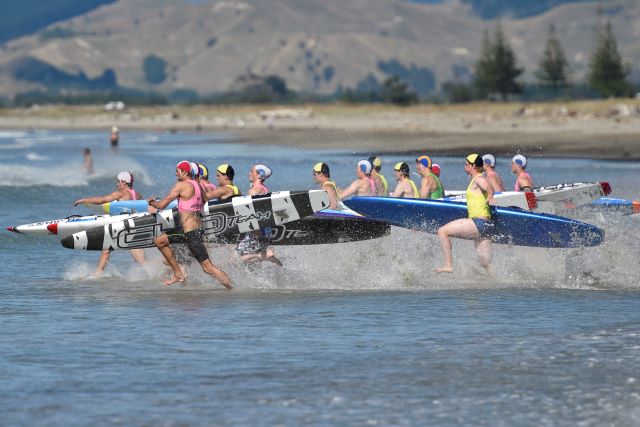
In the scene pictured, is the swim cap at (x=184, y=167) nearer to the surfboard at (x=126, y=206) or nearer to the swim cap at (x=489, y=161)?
the surfboard at (x=126, y=206)

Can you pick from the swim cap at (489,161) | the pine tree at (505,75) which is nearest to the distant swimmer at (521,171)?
the swim cap at (489,161)

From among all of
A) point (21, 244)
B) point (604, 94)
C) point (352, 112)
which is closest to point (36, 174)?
point (21, 244)

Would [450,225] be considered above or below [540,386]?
above

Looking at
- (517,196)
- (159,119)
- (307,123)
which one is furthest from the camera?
(159,119)

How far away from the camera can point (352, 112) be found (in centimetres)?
9994

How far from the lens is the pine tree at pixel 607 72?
3821 inches

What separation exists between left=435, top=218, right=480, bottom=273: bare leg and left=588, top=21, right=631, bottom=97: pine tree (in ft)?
270

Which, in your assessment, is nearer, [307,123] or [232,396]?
[232,396]

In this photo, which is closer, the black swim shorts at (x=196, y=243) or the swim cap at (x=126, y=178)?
the black swim shorts at (x=196, y=243)

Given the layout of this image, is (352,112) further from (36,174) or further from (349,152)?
(36,174)

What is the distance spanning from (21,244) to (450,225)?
987 centimetres

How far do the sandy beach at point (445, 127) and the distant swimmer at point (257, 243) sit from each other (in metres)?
28.4

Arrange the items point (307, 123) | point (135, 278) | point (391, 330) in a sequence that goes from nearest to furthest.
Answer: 1. point (391, 330)
2. point (135, 278)
3. point (307, 123)

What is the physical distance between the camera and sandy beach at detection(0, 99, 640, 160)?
178 feet
